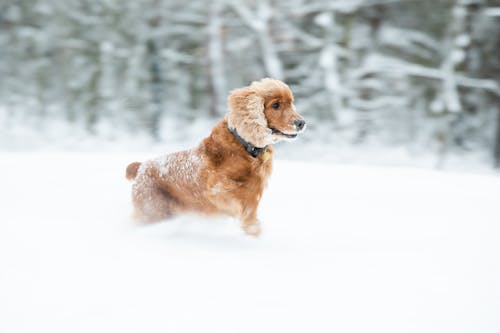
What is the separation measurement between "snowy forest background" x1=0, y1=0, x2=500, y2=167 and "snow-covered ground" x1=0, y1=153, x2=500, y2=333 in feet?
18.6

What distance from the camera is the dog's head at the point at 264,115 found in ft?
10.8

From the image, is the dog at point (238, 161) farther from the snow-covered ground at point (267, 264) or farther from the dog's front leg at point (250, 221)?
the snow-covered ground at point (267, 264)

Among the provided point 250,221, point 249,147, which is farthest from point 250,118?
point 250,221

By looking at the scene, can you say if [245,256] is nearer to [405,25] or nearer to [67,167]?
[67,167]

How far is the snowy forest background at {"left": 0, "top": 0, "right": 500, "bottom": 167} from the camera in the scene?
9094 millimetres

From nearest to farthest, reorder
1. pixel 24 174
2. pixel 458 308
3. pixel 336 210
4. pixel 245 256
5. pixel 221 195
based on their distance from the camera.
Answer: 1. pixel 458 308
2. pixel 245 256
3. pixel 221 195
4. pixel 336 210
5. pixel 24 174

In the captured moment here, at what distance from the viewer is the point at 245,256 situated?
298 cm

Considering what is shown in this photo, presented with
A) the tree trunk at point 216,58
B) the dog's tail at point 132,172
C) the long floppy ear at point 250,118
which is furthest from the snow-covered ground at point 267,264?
the tree trunk at point 216,58

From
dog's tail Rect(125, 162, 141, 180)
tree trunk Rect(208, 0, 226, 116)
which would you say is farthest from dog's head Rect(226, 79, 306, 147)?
tree trunk Rect(208, 0, 226, 116)

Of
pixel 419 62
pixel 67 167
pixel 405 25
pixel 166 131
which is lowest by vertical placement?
pixel 67 167

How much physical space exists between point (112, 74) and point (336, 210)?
9.47 meters

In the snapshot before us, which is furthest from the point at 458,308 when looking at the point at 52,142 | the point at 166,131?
the point at 52,142

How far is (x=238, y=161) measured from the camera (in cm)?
327

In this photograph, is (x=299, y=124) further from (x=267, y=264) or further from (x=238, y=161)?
(x=267, y=264)
